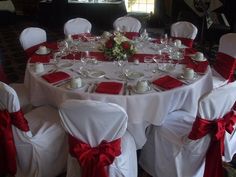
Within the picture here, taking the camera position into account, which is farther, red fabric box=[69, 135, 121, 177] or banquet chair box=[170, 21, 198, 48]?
banquet chair box=[170, 21, 198, 48]

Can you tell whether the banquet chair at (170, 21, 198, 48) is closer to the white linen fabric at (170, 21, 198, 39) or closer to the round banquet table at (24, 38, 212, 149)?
the white linen fabric at (170, 21, 198, 39)

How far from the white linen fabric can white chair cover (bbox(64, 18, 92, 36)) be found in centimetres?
110

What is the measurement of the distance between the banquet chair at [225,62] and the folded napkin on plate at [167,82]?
0.81m

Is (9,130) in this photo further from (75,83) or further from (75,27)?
(75,27)

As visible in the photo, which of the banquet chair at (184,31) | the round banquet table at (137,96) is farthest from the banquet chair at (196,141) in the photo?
the banquet chair at (184,31)

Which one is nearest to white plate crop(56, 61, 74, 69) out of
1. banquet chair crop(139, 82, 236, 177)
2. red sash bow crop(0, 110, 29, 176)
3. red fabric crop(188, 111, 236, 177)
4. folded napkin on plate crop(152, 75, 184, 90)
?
red sash bow crop(0, 110, 29, 176)

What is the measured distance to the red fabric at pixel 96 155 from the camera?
175 cm

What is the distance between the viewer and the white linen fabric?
11.5ft

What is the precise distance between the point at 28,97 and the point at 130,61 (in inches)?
37.1

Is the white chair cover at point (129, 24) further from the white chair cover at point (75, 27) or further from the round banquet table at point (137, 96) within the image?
the round banquet table at point (137, 96)

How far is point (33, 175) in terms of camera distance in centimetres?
211

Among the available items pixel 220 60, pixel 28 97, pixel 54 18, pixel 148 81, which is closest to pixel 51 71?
pixel 28 97

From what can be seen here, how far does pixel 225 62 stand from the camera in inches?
118

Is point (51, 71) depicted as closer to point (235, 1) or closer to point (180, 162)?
point (180, 162)
